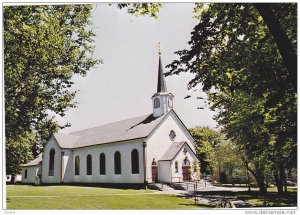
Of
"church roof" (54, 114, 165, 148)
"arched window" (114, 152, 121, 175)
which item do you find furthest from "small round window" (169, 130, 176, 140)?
"arched window" (114, 152, 121, 175)

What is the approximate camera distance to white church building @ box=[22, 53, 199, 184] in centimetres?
2636

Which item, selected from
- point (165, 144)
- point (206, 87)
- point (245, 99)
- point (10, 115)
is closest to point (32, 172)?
point (165, 144)

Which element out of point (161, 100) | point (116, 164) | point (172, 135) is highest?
point (161, 100)

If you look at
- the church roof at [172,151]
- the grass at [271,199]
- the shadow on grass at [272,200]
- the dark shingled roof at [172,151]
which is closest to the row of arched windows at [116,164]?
the church roof at [172,151]

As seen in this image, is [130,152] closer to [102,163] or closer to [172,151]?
[172,151]

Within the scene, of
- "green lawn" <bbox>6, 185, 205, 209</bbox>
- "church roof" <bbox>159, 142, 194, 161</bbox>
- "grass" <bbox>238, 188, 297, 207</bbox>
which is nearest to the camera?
"green lawn" <bbox>6, 185, 205, 209</bbox>

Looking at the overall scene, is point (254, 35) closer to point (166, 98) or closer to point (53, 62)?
point (53, 62)

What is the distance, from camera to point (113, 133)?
3052 centimetres

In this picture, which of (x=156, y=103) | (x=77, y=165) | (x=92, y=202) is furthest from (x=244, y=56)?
(x=77, y=165)

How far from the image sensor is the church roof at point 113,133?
27828mm

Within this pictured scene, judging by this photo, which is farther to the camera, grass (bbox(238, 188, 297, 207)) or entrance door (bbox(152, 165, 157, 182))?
entrance door (bbox(152, 165, 157, 182))

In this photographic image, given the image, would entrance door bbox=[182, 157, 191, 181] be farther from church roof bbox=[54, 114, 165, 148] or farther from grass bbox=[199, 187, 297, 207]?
grass bbox=[199, 187, 297, 207]

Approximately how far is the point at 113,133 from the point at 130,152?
14.0 feet

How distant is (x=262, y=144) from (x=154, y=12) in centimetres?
958
